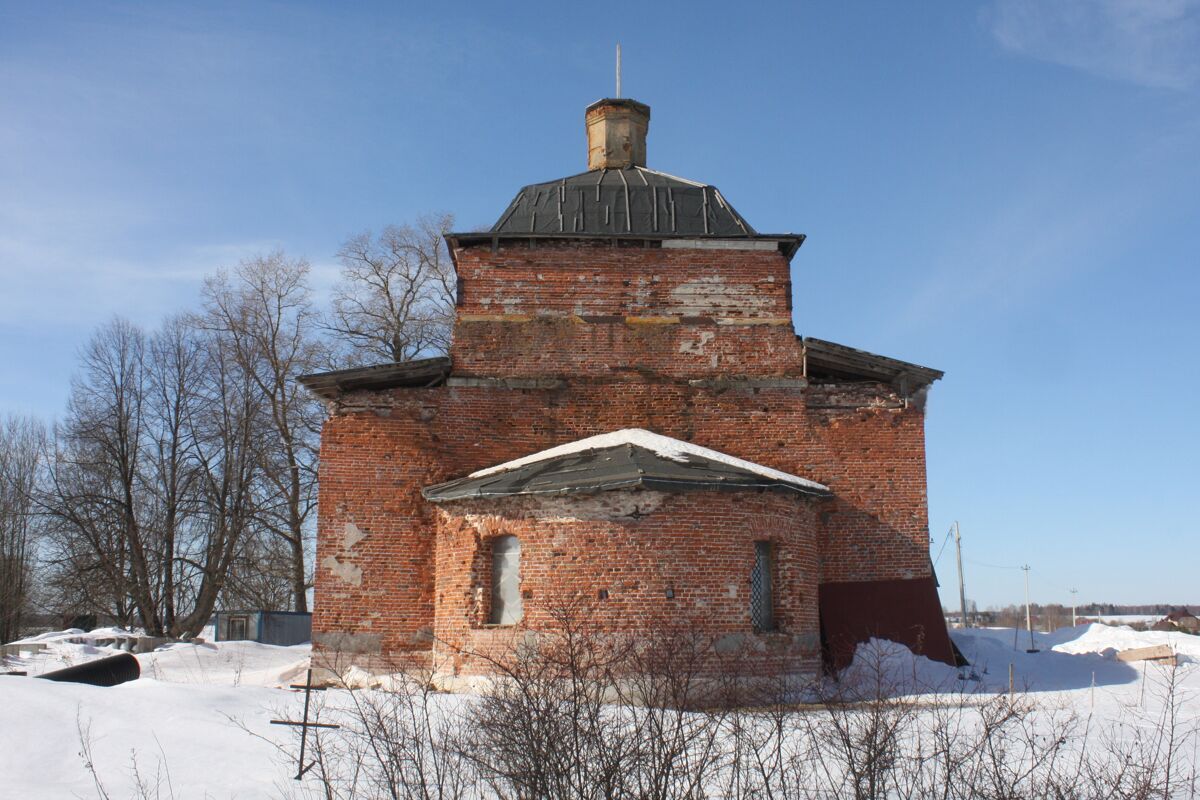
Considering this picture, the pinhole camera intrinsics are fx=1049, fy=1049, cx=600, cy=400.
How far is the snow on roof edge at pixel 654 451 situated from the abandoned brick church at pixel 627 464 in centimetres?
6

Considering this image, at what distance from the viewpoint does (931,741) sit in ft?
26.7

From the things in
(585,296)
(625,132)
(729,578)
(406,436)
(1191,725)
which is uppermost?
(625,132)

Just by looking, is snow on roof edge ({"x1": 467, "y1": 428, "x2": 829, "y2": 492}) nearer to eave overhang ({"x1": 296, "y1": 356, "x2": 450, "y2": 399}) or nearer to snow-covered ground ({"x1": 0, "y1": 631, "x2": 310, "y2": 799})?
eave overhang ({"x1": 296, "y1": 356, "x2": 450, "y2": 399})

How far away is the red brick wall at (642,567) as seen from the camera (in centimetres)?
1125

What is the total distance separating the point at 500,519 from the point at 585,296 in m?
3.87

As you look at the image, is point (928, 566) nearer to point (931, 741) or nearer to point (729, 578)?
point (729, 578)

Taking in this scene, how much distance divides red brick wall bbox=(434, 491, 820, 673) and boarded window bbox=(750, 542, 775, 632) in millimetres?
106

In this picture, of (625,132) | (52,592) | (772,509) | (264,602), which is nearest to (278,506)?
(264,602)

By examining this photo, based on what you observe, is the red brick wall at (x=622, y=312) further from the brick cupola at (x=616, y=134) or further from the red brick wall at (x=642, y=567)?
the brick cupola at (x=616, y=134)

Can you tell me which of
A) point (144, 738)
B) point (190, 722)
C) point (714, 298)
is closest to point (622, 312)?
point (714, 298)

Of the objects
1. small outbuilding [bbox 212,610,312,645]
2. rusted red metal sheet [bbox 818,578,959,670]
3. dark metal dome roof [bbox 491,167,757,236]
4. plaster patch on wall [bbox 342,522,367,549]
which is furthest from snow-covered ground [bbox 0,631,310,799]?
small outbuilding [bbox 212,610,312,645]

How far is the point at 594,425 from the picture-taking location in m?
13.9

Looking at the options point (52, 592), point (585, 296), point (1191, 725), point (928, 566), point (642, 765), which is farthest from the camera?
point (52, 592)

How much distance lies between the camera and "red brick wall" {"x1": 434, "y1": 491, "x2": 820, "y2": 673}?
11.2 metres
